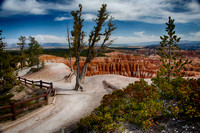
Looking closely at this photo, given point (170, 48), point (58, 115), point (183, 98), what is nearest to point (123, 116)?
point (183, 98)

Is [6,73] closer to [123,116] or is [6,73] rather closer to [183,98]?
[123,116]

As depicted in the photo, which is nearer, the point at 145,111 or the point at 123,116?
the point at 145,111

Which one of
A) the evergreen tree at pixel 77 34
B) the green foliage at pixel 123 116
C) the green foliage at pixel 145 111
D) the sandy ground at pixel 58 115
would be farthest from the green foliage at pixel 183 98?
the evergreen tree at pixel 77 34

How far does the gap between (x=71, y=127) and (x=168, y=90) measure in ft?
21.0

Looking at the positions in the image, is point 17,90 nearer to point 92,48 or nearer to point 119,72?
point 92,48

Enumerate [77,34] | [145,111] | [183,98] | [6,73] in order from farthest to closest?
[6,73], [77,34], [183,98], [145,111]

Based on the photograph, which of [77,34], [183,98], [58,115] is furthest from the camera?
[77,34]

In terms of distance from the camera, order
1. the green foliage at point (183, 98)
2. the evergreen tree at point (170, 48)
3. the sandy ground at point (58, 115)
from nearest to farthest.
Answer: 1. the green foliage at point (183, 98)
2. the sandy ground at point (58, 115)
3. the evergreen tree at point (170, 48)

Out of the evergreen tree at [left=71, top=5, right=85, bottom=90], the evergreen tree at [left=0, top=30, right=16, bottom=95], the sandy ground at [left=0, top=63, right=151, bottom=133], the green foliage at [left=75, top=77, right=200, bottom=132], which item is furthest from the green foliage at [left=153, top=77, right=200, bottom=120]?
the evergreen tree at [left=0, top=30, right=16, bottom=95]

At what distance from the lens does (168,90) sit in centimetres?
743

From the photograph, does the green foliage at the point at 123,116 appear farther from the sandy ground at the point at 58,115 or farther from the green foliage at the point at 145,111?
the sandy ground at the point at 58,115

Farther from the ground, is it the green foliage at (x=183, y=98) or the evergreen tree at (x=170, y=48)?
the evergreen tree at (x=170, y=48)

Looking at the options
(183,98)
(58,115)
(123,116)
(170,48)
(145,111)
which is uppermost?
(170,48)

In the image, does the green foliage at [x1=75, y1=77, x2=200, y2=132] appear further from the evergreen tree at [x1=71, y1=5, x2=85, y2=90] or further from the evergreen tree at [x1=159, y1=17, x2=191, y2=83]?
the evergreen tree at [x1=71, y1=5, x2=85, y2=90]
